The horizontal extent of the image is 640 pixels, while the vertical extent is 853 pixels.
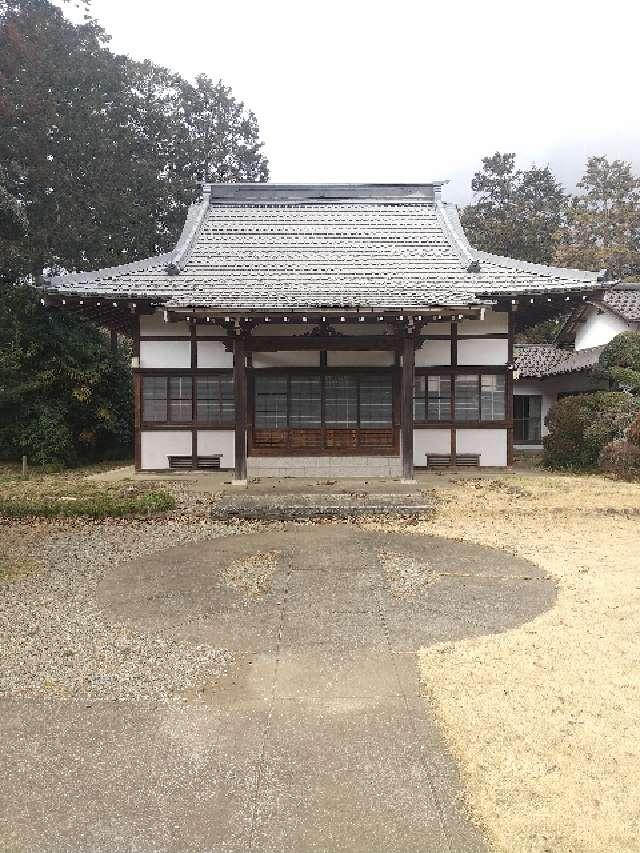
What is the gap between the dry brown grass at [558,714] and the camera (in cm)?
273

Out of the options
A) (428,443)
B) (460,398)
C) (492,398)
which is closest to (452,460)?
(428,443)

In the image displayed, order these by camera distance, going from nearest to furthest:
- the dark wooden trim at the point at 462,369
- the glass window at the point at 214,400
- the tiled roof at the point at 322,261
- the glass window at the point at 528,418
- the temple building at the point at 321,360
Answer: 1. the tiled roof at the point at 322,261
2. the temple building at the point at 321,360
3. the glass window at the point at 214,400
4. the dark wooden trim at the point at 462,369
5. the glass window at the point at 528,418

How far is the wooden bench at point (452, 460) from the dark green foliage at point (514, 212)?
25.6 m

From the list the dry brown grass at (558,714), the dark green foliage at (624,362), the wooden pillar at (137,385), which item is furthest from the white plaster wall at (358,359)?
the dry brown grass at (558,714)

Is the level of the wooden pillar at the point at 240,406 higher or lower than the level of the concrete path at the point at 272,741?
higher

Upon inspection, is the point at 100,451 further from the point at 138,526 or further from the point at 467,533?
the point at 467,533

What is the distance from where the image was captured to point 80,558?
7590 millimetres

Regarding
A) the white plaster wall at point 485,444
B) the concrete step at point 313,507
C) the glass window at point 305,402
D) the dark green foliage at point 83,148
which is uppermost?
the dark green foliage at point 83,148

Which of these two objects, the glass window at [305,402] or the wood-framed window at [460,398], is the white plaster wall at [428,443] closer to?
the wood-framed window at [460,398]

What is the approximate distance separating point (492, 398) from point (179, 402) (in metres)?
8.02

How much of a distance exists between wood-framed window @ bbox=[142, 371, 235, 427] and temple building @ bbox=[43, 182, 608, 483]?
4 centimetres

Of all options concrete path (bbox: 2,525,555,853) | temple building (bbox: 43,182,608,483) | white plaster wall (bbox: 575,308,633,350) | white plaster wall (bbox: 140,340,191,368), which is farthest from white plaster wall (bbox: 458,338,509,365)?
concrete path (bbox: 2,525,555,853)

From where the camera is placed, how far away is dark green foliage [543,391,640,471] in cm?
1430

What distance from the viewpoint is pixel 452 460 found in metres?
15.6
